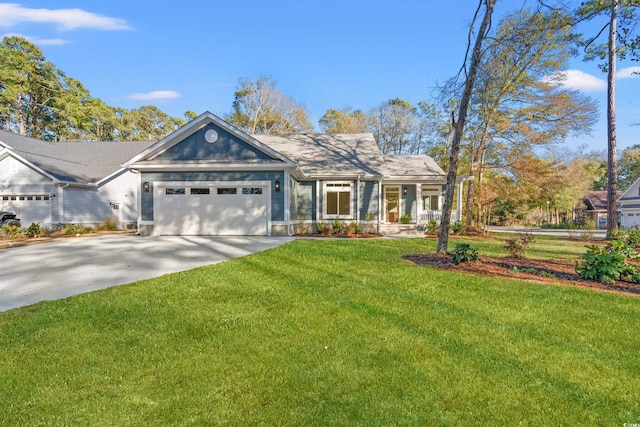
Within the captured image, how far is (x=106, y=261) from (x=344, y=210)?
388 inches

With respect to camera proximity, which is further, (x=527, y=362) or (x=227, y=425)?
(x=527, y=362)

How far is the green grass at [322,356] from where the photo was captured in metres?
2.21

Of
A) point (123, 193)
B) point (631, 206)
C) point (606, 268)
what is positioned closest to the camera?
point (606, 268)

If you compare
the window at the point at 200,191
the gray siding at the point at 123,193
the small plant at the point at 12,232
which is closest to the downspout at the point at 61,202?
the gray siding at the point at 123,193

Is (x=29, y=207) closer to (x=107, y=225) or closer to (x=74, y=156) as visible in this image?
(x=107, y=225)

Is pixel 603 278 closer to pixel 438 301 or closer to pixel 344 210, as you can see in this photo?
pixel 438 301

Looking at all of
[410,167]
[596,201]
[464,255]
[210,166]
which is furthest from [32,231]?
[596,201]

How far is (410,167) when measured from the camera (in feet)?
56.5

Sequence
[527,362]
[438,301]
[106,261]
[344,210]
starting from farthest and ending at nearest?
[344,210]
[106,261]
[438,301]
[527,362]

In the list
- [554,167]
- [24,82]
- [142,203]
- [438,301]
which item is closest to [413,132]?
[554,167]

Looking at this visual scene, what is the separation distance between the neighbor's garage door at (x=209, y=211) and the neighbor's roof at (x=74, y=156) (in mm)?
8050

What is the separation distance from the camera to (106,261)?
23.6 feet

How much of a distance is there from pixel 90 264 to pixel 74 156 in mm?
18580

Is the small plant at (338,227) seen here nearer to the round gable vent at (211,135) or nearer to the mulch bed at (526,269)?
the round gable vent at (211,135)
